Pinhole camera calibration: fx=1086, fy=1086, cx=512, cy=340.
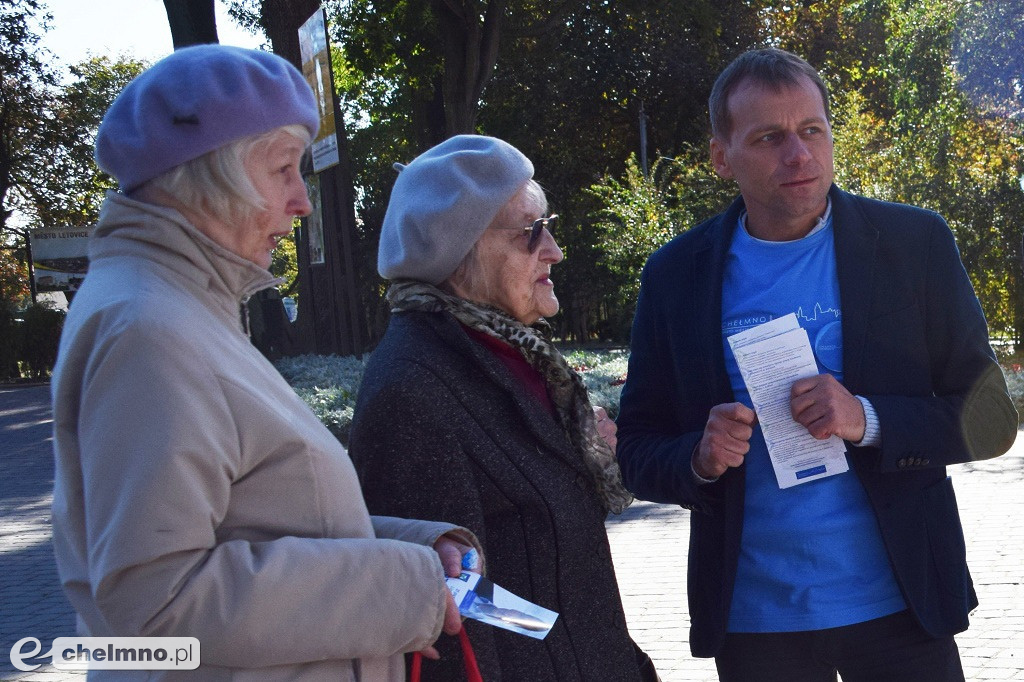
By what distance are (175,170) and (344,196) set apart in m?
14.0

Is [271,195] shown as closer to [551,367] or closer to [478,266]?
[478,266]

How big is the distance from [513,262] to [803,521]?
3.12 ft

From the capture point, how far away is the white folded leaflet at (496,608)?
6.63 ft

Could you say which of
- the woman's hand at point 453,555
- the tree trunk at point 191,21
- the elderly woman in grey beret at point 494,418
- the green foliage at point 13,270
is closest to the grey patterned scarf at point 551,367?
the elderly woman in grey beret at point 494,418

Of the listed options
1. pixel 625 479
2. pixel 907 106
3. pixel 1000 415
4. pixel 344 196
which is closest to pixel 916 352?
pixel 1000 415

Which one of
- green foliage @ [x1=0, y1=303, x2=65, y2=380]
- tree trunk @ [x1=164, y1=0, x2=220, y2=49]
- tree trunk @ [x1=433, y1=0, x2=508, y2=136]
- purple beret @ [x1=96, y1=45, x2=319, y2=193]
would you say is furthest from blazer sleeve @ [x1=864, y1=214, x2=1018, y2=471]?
green foliage @ [x1=0, y1=303, x2=65, y2=380]

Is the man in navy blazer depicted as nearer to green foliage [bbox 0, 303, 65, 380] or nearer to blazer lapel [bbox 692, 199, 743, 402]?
blazer lapel [bbox 692, 199, 743, 402]

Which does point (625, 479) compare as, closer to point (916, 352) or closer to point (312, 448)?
point (916, 352)

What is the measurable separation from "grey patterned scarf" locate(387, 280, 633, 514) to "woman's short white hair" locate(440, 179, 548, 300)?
0.18 ft

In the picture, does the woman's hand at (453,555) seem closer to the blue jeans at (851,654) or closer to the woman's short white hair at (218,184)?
the woman's short white hair at (218,184)

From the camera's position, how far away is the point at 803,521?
Answer: 8.58 feet

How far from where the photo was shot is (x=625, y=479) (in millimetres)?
2953

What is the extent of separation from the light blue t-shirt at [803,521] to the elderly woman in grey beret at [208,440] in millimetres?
987

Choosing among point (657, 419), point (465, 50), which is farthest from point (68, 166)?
point (657, 419)
